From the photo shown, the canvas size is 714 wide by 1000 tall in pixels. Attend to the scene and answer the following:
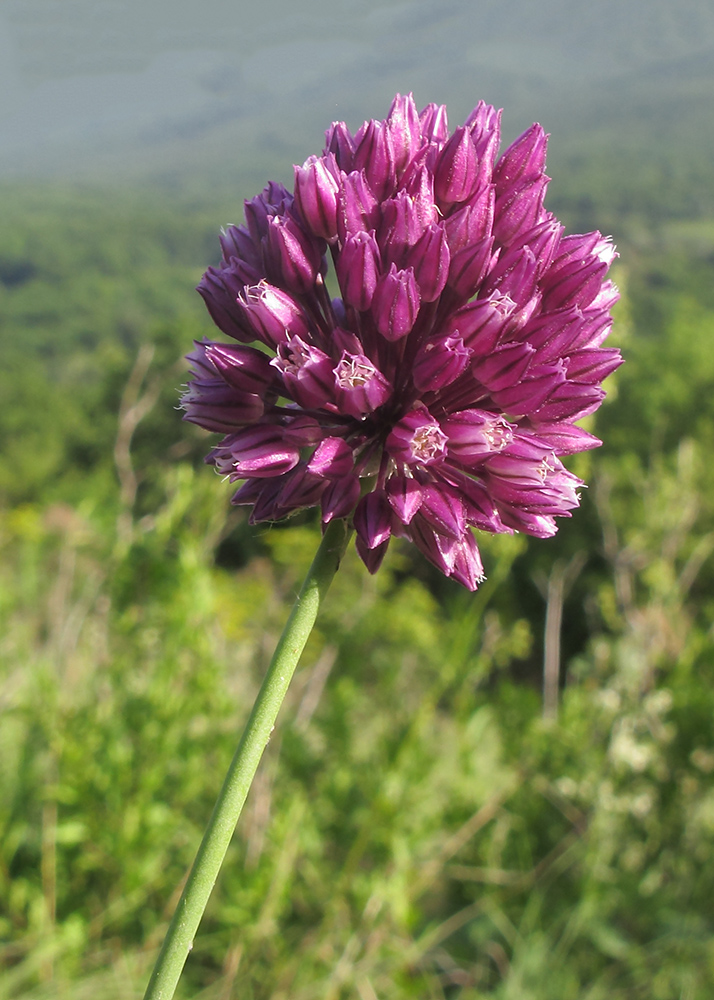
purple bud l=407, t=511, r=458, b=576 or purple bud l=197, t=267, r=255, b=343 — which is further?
purple bud l=197, t=267, r=255, b=343

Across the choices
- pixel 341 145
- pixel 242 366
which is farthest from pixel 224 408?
pixel 341 145

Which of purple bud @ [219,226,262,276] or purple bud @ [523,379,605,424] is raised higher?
purple bud @ [219,226,262,276]

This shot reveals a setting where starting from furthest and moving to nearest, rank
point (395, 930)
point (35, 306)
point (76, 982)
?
point (35, 306) → point (395, 930) → point (76, 982)

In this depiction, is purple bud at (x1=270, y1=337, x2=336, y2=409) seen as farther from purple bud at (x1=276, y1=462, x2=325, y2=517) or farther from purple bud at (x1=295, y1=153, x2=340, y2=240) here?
purple bud at (x1=295, y1=153, x2=340, y2=240)

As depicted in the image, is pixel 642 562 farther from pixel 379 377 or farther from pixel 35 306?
pixel 35 306

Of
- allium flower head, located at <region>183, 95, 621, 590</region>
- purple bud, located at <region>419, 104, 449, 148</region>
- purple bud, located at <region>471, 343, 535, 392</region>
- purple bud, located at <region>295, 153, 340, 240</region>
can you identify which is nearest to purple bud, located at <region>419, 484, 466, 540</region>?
allium flower head, located at <region>183, 95, 621, 590</region>

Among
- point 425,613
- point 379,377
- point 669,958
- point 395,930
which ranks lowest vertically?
point 425,613

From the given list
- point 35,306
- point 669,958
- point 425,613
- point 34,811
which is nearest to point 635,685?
point 669,958
